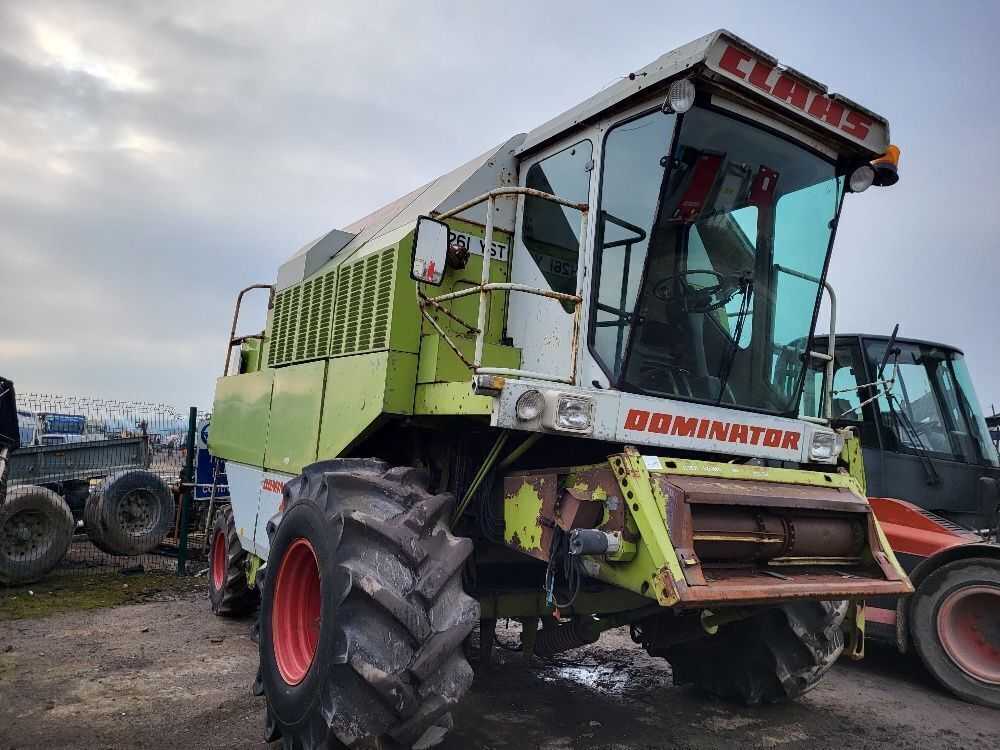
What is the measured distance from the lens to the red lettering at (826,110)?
12.9ft

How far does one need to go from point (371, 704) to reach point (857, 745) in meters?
3.05

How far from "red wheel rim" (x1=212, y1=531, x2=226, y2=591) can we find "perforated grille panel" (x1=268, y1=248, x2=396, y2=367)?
2.19 meters

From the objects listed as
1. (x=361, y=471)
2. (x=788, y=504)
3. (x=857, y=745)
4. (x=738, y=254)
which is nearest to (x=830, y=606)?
(x=857, y=745)

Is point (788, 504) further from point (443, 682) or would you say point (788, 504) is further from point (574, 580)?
point (443, 682)

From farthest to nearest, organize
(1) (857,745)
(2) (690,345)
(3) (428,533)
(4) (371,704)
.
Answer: (1) (857,745), (2) (690,345), (3) (428,533), (4) (371,704)

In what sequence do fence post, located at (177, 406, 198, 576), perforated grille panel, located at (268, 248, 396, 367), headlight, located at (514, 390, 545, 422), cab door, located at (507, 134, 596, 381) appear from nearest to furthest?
headlight, located at (514, 390, 545, 422)
cab door, located at (507, 134, 596, 381)
perforated grille panel, located at (268, 248, 396, 367)
fence post, located at (177, 406, 198, 576)

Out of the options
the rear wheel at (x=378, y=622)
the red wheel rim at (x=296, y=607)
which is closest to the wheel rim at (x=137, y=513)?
the red wheel rim at (x=296, y=607)

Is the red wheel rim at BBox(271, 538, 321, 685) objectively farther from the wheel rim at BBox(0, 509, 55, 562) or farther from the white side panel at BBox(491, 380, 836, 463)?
the wheel rim at BBox(0, 509, 55, 562)

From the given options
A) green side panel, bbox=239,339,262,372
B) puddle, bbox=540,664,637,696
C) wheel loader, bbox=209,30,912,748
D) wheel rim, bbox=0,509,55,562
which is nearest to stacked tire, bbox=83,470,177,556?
wheel rim, bbox=0,509,55,562

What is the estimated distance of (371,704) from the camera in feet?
9.72

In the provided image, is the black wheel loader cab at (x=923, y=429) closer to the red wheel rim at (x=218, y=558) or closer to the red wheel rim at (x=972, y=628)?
the red wheel rim at (x=972, y=628)

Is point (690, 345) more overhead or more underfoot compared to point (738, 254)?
more underfoot

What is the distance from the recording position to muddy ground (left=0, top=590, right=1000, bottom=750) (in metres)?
4.11

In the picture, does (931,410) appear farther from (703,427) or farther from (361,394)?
(361,394)
